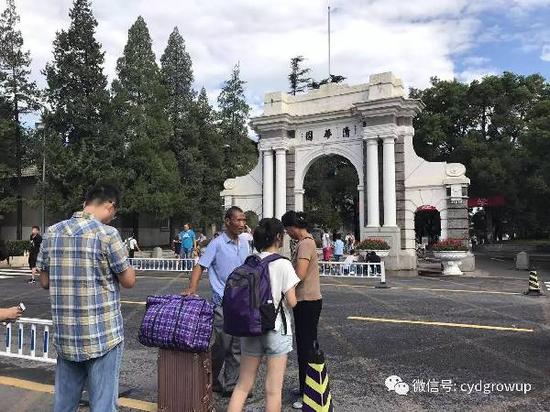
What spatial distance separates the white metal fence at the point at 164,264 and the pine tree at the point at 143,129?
33.9 ft

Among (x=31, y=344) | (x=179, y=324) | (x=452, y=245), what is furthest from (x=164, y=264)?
(x=179, y=324)

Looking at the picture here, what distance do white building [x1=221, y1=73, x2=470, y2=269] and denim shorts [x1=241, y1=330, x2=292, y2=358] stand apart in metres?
16.1

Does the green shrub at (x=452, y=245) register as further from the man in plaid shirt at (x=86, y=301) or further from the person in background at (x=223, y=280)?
the man in plaid shirt at (x=86, y=301)

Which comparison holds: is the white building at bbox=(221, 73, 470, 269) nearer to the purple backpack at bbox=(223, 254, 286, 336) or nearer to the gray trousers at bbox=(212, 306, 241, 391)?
the gray trousers at bbox=(212, 306, 241, 391)

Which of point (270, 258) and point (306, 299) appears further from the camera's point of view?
point (306, 299)

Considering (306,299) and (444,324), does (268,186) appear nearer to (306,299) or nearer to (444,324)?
(444,324)

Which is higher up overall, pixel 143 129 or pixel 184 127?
pixel 184 127

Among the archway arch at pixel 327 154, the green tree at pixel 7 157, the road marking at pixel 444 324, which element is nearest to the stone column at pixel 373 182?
the archway arch at pixel 327 154

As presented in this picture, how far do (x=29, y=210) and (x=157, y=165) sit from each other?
12353 millimetres

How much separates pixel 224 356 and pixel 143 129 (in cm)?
2717

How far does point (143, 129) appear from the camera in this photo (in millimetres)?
30281

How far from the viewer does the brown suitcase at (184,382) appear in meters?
4.02

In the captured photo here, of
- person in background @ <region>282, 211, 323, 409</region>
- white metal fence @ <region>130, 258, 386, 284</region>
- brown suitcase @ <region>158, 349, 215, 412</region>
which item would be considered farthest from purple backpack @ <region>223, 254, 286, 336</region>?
white metal fence @ <region>130, 258, 386, 284</region>

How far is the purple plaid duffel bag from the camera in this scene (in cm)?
393
